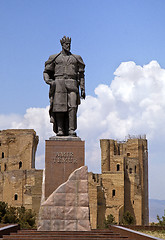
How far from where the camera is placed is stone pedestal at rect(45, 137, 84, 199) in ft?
42.1

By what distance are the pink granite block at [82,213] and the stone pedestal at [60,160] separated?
0.92 metres

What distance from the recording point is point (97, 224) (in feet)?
194

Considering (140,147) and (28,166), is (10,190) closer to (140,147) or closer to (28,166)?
(28,166)

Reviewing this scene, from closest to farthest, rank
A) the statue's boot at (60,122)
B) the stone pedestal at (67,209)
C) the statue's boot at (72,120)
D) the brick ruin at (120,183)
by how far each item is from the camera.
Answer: the stone pedestal at (67,209)
the statue's boot at (72,120)
the statue's boot at (60,122)
the brick ruin at (120,183)

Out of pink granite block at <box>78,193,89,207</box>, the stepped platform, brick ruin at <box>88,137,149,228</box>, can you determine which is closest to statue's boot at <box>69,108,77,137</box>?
pink granite block at <box>78,193,89,207</box>

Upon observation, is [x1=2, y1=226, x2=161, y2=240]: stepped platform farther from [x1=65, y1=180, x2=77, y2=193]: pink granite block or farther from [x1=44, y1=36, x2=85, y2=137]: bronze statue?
[x1=44, y1=36, x2=85, y2=137]: bronze statue

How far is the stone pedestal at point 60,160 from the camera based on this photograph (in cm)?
1284

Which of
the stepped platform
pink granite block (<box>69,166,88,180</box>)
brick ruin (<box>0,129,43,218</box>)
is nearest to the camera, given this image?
the stepped platform

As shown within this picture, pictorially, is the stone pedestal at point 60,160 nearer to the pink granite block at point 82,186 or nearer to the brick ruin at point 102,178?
the pink granite block at point 82,186

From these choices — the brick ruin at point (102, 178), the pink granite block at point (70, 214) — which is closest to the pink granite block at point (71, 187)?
the pink granite block at point (70, 214)

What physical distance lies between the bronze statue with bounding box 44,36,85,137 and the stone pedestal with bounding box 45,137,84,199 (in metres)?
0.53

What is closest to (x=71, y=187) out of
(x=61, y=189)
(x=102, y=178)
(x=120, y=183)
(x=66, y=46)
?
(x=61, y=189)

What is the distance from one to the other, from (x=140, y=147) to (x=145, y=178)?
497 cm

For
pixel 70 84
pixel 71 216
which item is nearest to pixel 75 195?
pixel 71 216
